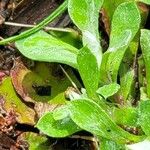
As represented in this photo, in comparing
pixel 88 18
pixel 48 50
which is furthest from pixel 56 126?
pixel 88 18

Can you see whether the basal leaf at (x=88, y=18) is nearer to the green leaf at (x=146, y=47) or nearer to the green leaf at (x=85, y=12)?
Answer: the green leaf at (x=85, y=12)

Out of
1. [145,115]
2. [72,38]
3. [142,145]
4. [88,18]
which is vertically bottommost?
[142,145]

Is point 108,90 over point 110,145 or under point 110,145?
over

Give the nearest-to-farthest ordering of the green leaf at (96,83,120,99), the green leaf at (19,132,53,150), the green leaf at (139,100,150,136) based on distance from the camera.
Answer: the green leaf at (139,100,150,136)
the green leaf at (96,83,120,99)
the green leaf at (19,132,53,150)

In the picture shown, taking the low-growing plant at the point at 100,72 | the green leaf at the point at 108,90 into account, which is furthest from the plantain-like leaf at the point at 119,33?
the green leaf at the point at 108,90

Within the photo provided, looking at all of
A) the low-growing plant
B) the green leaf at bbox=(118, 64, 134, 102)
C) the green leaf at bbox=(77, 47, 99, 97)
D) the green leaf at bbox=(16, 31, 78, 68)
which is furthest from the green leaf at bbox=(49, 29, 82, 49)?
the green leaf at bbox=(77, 47, 99, 97)

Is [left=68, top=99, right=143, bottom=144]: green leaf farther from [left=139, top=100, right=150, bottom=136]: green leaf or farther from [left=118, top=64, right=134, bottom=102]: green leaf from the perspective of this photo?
[left=118, top=64, right=134, bottom=102]: green leaf

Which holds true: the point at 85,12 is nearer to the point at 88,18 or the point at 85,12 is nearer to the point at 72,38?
the point at 88,18
